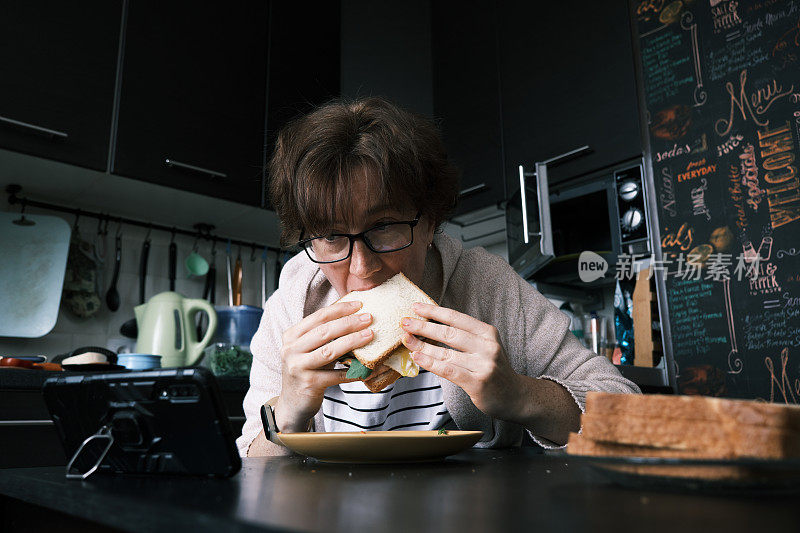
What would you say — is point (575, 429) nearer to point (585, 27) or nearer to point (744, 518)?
point (744, 518)

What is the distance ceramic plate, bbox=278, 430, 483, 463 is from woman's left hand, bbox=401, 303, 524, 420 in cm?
14

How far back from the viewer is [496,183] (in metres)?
2.97

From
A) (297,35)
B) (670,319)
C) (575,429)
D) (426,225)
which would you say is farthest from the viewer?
(297,35)

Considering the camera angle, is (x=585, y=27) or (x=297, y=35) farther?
Answer: (x=297, y=35)

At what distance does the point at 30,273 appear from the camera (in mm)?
2396

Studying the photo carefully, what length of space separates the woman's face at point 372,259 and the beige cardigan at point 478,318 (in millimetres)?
207

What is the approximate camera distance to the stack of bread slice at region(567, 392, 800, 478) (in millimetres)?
475

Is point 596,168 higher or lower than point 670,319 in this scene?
higher

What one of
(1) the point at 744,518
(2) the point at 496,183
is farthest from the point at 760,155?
(1) the point at 744,518

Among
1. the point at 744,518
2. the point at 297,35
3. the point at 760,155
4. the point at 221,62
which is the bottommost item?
the point at 744,518

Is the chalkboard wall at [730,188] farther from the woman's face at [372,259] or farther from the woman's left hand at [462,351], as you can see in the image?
the woman's left hand at [462,351]

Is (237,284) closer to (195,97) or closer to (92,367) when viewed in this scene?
(195,97)

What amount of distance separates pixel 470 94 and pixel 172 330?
1910 mm

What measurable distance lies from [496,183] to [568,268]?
558 mm
